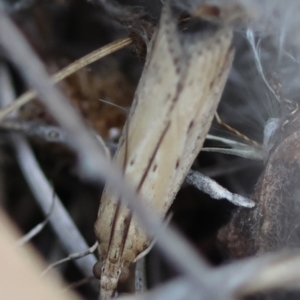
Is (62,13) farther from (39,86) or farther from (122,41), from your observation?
(39,86)

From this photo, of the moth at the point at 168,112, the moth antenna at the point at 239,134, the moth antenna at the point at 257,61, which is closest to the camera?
the moth at the point at 168,112

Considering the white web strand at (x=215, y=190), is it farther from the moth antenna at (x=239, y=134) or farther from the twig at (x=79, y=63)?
the twig at (x=79, y=63)

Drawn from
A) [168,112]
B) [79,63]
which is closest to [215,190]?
[168,112]

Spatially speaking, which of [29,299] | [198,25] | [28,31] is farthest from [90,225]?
[29,299]

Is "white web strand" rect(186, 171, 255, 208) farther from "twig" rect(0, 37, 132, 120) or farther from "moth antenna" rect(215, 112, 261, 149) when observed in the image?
"twig" rect(0, 37, 132, 120)

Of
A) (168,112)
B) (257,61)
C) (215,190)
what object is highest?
(168,112)

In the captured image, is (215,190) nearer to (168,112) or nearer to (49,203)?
(168,112)

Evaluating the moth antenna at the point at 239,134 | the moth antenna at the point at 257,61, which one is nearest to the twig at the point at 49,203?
the moth antenna at the point at 239,134
